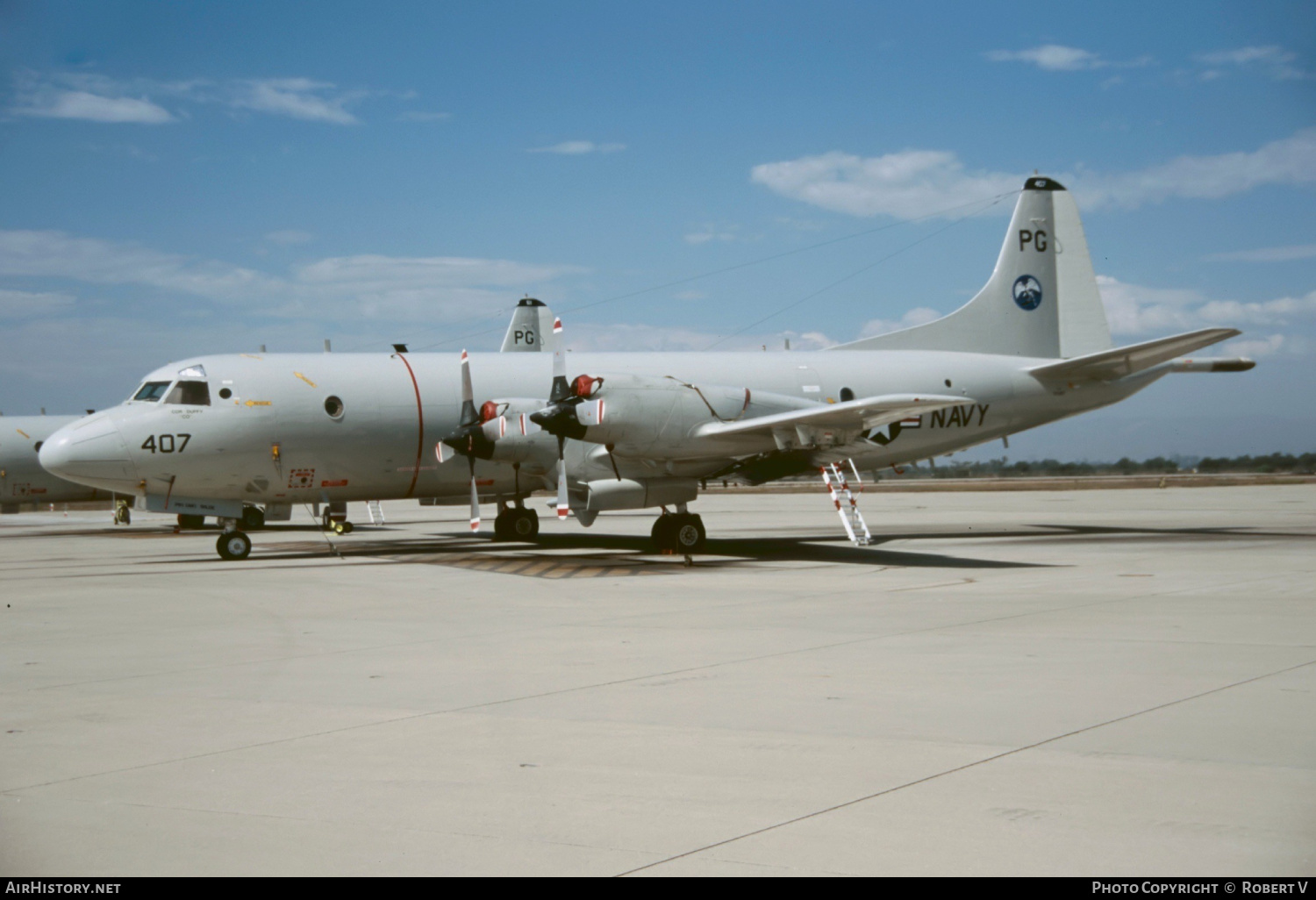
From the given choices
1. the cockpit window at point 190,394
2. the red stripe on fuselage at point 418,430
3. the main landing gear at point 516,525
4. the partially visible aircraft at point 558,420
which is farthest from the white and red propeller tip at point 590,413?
the cockpit window at point 190,394

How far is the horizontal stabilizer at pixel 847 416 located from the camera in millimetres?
19094

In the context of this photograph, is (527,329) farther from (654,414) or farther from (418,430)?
(654,414)

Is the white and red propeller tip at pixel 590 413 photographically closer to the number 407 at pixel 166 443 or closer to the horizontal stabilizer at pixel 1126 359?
the number 407 at pixel 166 443

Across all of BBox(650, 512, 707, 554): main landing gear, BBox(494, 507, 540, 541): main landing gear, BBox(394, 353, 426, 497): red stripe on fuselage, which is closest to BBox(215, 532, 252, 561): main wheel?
BBox(394, 353, 426, 497): red stripe on fuselage

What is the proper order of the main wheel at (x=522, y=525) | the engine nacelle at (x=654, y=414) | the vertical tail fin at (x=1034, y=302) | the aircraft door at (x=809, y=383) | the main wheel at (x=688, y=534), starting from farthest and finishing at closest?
1. the vertical tail fin at (x=1034, y=302)
2. the main wheel at (x=522, y=525)
3. the aircraft door at (x=809, y=383)
4. the main wheel at (x=688, y=534)
5. the engine nacelle at (x=654, y=414)

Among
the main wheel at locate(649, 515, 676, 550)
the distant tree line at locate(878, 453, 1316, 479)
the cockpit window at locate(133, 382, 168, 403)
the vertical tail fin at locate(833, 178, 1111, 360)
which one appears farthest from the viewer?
the distant tree line at locate(878, 453, 1316, 479)

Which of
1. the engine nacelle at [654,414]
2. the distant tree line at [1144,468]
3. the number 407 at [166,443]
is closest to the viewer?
the engine nacelle at [654,414]

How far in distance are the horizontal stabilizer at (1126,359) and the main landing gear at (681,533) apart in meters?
9.92

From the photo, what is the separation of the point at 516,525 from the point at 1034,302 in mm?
13835

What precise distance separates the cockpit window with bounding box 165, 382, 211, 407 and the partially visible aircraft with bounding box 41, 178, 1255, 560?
34mm

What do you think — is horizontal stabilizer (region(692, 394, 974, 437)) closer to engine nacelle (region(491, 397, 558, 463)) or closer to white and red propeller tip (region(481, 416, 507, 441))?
engine nacelle (region(491, 397, 558, 463))

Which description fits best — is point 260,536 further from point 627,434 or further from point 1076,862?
point 1076,862

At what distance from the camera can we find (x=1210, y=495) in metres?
52.5

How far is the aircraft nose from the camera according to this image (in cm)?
2094
